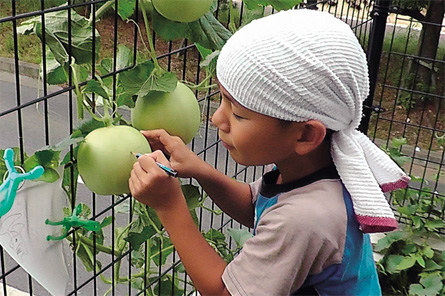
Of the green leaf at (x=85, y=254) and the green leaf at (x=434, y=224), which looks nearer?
the green leaf at (x=85, y=254)

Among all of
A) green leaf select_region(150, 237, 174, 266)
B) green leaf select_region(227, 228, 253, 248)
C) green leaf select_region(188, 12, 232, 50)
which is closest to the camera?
green leaf select_region(188, 12, 232, 50)

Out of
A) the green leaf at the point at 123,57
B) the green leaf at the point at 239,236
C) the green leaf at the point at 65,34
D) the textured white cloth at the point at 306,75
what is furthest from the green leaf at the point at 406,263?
the green leaf at the point at 65,34

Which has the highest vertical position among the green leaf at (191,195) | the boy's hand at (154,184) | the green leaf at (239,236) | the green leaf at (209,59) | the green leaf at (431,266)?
the green leaf at (209,59)

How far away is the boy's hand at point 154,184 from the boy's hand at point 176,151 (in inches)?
1.3

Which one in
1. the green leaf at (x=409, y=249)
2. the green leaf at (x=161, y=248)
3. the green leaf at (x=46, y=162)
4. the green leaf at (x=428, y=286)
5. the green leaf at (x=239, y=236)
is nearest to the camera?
the green leaf at (x=46, y=162)

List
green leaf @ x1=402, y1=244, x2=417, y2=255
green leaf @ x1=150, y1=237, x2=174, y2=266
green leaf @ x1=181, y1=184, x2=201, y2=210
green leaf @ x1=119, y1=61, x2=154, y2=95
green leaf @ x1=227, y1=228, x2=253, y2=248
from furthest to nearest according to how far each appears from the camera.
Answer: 1. green leaf @ x1=402, y1=244, x2=417, y2=255
2. green leaf @ x1=227, y1=228, x2=253, y2=248
3. green leaf @ x1=150, y1=237, x2=174, y2=266
4. green leaf @ x1=181, y1=184, x2=201, y2=210
5. green leaf @ x1=119, y1=61, x2=154, y2=95

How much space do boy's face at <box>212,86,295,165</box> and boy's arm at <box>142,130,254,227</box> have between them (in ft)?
0.27

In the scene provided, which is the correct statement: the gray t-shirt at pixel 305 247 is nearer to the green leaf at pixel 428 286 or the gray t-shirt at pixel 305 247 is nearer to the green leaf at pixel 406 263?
the green leaf at pixel 428 286

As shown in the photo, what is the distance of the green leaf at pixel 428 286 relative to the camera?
203 centimetres

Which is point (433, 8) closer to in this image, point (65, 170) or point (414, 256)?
point (414, 256)

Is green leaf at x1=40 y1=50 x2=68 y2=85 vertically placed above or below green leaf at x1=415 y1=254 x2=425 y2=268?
above

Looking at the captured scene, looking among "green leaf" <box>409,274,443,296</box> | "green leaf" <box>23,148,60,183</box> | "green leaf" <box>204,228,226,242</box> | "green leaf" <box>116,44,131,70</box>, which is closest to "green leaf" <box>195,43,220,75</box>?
"green leaf" <box>116,44,131,70</box>

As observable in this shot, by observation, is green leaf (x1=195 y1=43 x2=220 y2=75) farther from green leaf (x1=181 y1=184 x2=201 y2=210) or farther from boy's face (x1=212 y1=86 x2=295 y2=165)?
green leaf (x1=181 y1=184 x2=201 y2=210)

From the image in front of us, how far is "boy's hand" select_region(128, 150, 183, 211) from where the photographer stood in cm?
82
